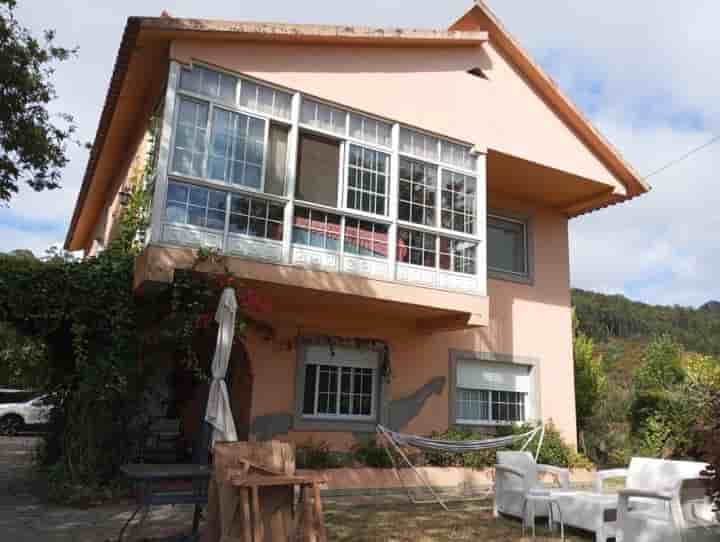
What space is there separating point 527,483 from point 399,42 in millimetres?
7467

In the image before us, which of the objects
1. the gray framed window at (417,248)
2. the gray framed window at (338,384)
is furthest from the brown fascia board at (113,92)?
the gray framed window at (338,384)

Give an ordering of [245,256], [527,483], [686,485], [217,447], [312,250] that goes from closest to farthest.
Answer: [217,447] < [686,485] < [527,483] < [245,256] < [312,250]

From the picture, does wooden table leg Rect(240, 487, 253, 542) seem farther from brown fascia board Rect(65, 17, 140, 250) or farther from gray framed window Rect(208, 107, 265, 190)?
brown fascia board Rect(65, 17, 140, 250)

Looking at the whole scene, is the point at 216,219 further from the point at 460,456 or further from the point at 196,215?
the point at 460,456

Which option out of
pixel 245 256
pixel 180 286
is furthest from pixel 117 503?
pixel 245 256

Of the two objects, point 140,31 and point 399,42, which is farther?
point 399,42

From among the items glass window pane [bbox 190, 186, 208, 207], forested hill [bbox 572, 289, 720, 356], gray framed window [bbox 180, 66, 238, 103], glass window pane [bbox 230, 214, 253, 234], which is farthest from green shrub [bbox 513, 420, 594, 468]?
forested hill [bbox 572, 289, 720, 356]

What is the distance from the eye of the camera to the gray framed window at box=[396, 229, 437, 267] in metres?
9.71

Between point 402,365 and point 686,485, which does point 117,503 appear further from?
point 686,485

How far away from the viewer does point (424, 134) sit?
33.9 ft

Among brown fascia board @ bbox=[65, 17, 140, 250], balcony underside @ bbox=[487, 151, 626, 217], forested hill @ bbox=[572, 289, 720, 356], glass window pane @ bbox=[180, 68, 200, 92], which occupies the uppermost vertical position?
forested hill @ bbox=[572, 289, 720, 356]

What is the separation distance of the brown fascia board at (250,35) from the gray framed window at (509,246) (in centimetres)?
378

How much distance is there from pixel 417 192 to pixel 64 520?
6942 millimetres

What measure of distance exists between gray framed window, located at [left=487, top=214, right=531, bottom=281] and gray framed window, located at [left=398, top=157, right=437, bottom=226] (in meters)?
2.82
